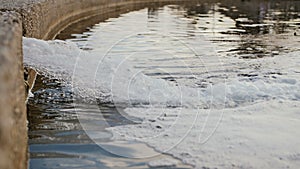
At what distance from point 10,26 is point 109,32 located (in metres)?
8.87

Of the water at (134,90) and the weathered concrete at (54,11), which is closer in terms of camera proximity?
the water at (134,90)

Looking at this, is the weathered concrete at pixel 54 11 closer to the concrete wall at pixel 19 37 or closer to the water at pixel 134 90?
the concrete wall at pixel 19 37

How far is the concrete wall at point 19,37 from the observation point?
1971mm

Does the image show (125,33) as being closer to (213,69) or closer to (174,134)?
(213,69)

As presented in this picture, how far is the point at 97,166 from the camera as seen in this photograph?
3268 millimetres

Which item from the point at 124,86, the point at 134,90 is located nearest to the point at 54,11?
the point at 124,86

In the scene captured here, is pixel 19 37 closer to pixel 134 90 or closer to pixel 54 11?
pixel 134 90

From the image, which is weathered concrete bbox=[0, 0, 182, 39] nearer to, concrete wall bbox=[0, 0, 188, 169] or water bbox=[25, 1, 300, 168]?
concrete wall bbox=[0, 0, 188, 169]

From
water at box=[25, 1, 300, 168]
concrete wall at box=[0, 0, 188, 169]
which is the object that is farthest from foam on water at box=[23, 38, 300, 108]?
concrete wall at box=[0, 0, 188, 169]

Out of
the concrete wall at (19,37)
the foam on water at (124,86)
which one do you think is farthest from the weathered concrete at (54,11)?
the foam on water at (124,86)

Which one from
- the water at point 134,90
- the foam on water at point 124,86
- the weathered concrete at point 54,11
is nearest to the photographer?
the water at point 134,90

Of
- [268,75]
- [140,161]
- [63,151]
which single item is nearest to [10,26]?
[63,151]

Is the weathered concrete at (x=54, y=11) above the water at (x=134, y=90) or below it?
above

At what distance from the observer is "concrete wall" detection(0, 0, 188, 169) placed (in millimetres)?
1971
